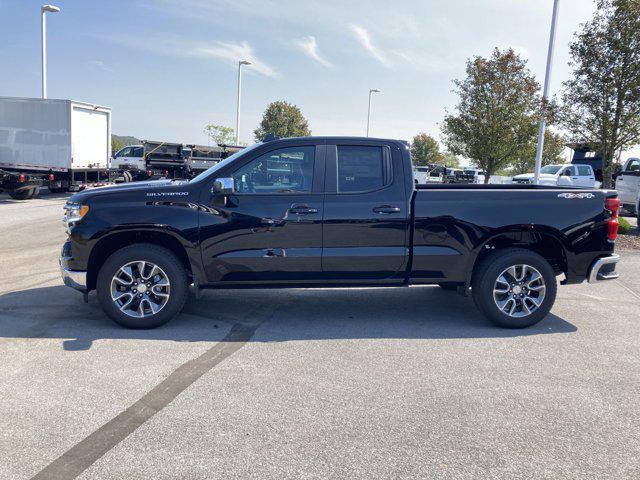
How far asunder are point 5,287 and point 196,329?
10.0 ft

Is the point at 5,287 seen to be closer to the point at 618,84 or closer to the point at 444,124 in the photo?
the point at 618,84

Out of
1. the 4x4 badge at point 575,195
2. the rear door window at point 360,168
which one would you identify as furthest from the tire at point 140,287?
the 4x4 badge at point 575,195

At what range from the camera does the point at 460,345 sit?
4988 millimetres

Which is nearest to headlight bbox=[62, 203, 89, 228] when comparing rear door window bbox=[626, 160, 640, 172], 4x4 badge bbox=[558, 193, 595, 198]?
4x4 badge bbox=[558, 193, 595, 198]

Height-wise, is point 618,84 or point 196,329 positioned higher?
point 618,84

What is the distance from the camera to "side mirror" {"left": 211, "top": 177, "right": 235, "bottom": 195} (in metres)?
5.11

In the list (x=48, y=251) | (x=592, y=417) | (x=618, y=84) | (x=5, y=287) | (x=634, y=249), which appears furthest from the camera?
(x=618, y=84)

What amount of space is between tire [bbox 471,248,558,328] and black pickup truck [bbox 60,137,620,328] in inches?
0.4

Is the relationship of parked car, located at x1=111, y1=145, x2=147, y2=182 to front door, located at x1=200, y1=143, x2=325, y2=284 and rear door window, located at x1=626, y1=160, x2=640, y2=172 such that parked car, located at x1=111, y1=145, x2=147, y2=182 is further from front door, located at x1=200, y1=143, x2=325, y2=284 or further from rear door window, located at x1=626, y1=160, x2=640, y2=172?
front door, located at x1=200, y1=143, x2=325, y2=284

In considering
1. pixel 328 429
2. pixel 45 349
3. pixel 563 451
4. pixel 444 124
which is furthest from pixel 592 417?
pixel 444 124

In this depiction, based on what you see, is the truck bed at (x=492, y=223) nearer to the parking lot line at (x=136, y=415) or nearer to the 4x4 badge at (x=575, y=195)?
the 4x4 badge at (x=575, y=195)

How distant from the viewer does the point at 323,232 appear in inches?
208

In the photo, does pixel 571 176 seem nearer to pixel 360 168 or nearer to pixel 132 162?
pixel 360 168

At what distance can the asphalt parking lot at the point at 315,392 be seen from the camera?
3.00m
